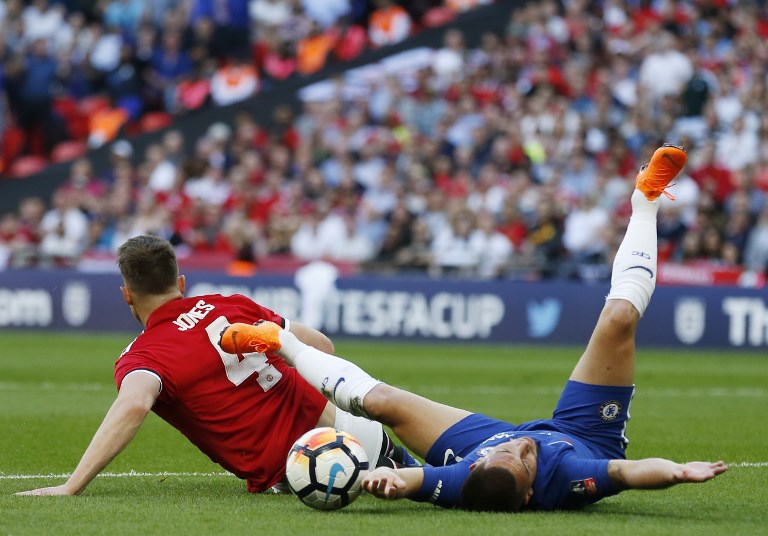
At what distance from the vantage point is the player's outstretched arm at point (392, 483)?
6.26 metres

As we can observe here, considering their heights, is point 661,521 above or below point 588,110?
below

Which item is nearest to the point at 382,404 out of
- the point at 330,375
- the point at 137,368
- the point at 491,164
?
the point at 330,375

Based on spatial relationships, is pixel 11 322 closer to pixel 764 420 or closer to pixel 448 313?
pixel 448 313

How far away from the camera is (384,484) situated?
6273 mm

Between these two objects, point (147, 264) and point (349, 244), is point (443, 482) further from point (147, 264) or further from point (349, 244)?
point (349, 244)

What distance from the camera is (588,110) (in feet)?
72.7

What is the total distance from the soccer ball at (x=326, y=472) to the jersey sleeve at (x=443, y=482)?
311mm

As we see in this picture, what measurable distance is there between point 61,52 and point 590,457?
21950mm

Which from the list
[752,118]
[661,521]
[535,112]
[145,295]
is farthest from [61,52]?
[661,521]

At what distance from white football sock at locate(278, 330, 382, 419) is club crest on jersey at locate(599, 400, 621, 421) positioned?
1.14 meters

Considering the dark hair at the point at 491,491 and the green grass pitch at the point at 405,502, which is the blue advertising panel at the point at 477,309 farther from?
the dark hair at the point at 491,491

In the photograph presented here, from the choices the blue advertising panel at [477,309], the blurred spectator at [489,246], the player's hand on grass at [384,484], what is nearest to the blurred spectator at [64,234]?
the blue advertising panel at [477,309]

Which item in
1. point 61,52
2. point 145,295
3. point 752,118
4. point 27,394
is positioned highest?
point 61,52

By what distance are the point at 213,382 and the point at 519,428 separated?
1.61 metres
